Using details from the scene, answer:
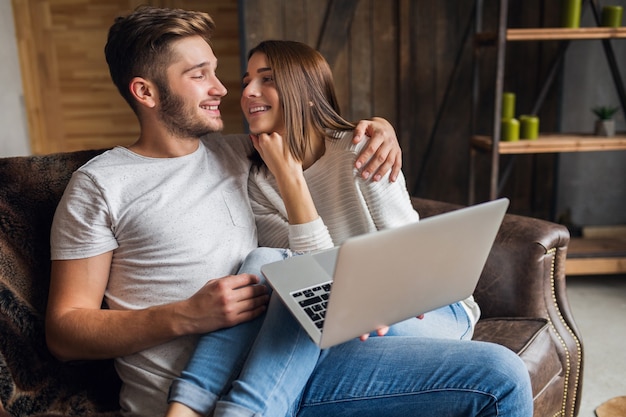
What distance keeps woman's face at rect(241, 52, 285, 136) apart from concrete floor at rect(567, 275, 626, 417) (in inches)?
53.9

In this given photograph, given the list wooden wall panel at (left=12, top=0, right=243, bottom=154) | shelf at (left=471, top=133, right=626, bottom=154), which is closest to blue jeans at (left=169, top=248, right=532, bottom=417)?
shelf at (left=471, top=133, right=626, bottom=154)

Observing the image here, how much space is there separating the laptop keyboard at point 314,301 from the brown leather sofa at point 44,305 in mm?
514

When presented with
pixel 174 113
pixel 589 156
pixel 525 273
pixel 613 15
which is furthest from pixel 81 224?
pixel 589 156

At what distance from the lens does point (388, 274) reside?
880 mm

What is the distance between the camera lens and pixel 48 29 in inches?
157

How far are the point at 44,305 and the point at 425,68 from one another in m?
2.44

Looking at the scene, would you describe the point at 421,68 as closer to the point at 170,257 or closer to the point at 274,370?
the point at 170,257

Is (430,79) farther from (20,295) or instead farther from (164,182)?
(20,295)

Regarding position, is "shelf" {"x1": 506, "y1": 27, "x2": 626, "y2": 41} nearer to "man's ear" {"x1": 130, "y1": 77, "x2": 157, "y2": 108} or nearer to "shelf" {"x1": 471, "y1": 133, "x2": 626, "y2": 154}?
"shelf" {"x1": 471, "y1": 133, "x2": 626, "y2": 154}

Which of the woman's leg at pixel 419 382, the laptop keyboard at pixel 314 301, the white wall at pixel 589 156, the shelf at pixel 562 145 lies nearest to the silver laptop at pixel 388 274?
the laptop keyboard at pixel 314 301

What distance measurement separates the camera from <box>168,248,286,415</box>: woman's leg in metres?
0.96

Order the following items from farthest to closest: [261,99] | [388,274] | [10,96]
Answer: [10,96] < [261,99] < [388,274]

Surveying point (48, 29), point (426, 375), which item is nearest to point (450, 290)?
point (426, 375)

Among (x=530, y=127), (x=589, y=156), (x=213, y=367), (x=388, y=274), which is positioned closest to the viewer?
(x=388, y=274)
